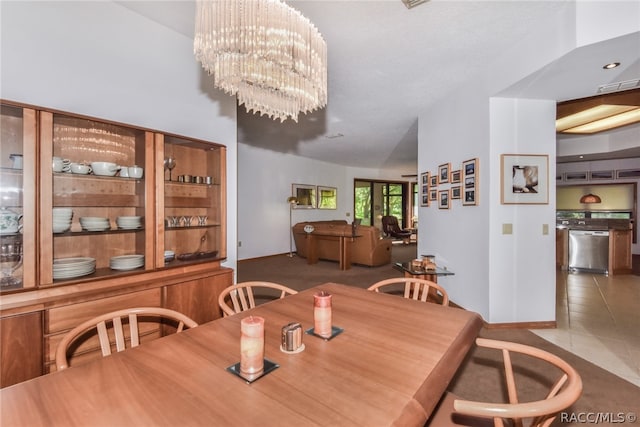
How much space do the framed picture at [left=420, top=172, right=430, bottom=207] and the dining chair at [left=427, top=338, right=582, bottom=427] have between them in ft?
11.3

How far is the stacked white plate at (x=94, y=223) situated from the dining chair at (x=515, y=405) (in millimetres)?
2370

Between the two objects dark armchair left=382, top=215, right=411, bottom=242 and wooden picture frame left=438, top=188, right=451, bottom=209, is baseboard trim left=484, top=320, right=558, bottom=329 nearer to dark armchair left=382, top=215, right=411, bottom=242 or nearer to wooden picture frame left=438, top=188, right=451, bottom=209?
wooden picture frame left=438, top=188, right=451, bottom=209

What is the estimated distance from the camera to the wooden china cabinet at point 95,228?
1.68m

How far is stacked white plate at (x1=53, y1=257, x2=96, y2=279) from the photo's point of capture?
1.85m

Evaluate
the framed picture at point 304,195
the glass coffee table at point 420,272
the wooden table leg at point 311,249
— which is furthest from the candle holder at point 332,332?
the framed picture at point 304,195

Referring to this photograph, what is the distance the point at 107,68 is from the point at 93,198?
1.02m

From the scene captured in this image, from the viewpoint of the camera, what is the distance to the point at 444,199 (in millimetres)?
3924

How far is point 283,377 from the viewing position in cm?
96

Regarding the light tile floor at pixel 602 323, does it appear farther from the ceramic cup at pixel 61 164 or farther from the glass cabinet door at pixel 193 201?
the ceramic cup at pixel 61 164

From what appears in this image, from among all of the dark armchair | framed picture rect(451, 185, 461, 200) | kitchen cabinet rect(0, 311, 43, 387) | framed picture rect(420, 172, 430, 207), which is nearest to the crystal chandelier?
kitchen cabinet rect(0, 311, 43, 387)

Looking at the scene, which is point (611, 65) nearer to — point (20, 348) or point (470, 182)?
point (470, 182)

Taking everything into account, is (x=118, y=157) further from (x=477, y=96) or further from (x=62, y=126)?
(x=477, y=96)

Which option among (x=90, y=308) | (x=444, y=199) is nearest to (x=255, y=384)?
(x=90, y=308)

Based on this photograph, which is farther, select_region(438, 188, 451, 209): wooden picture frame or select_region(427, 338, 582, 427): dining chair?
select_region(438, 188, 451, 209): wooden picture frame
